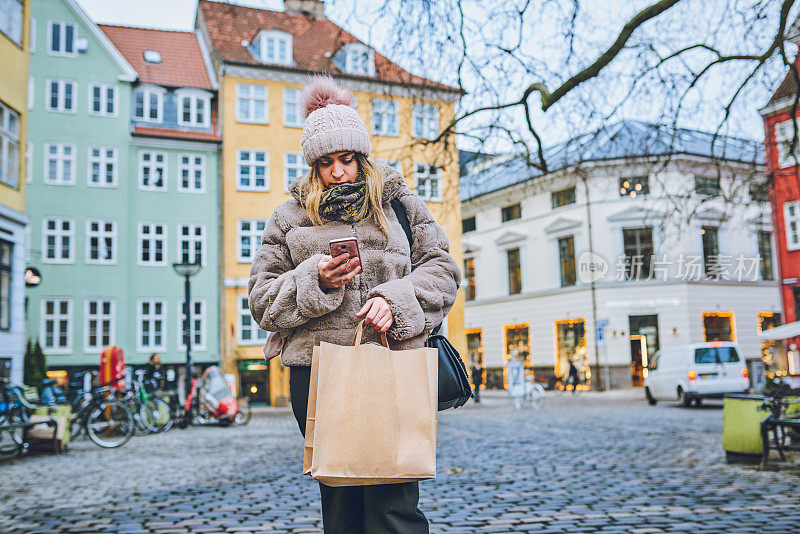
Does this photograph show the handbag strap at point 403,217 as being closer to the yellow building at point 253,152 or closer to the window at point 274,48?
the yellow building at point 253,152

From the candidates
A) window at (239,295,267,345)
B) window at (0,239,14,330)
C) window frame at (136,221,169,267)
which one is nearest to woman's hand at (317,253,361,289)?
window at (0,239,14,330)

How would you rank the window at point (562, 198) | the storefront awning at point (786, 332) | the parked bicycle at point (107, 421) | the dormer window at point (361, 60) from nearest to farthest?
the dormer window at point (361, 60) → the parked bicycle at point (107, 421) → the storefront awning at point (786, 332) → the window at point (562, 198)

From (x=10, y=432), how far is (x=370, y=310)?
1096 centimetres

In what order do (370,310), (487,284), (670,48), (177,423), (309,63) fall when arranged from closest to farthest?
(370,310) < (670,48) < (177,423) < (309,63) < (487,284)

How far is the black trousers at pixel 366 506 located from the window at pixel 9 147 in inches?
644

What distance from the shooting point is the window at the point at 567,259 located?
39812 millimetres

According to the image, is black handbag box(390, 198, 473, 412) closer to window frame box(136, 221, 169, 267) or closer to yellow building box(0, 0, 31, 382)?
yellow building box(0, 0, 31, 382)

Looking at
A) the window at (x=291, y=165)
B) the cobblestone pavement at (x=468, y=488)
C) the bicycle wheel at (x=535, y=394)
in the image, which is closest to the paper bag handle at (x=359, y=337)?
the cobblestone pavement at (x=468, y=488)

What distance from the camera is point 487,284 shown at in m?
45.9

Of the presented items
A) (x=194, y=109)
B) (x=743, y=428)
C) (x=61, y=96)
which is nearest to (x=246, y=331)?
(x=194, y=109)

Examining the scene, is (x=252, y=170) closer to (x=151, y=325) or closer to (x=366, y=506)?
(x=151, y=325)

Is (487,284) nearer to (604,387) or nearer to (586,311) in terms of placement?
(586,311)

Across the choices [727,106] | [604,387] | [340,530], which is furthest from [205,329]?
[340,530]

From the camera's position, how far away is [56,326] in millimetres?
29562
